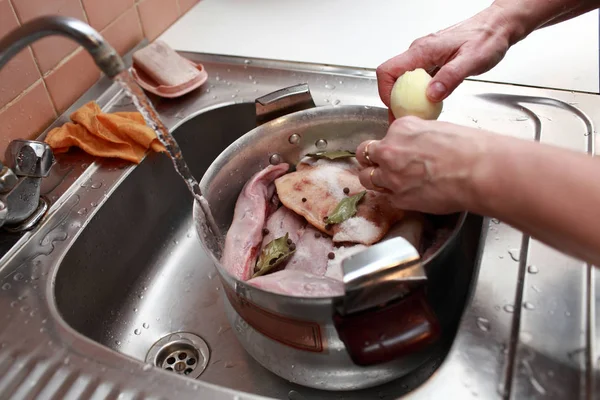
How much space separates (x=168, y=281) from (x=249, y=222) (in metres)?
0.29

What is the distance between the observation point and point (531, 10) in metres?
0.81

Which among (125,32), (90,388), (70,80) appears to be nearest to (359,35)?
(125,32)

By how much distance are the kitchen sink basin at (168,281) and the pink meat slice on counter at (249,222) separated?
166mm

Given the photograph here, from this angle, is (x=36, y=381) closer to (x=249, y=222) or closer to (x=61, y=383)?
(x=61, y=383)

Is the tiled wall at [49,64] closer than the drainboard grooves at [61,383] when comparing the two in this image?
No

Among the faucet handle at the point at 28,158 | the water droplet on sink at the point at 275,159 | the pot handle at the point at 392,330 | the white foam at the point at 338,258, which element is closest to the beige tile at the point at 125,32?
the faucet handle at the point at 28,158

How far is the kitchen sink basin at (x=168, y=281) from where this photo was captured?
803 millimetres

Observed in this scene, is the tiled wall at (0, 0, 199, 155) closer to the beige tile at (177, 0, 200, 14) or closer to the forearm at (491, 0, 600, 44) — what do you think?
the beige tile at (177, 0, 200, 14)

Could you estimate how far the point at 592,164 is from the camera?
50cm

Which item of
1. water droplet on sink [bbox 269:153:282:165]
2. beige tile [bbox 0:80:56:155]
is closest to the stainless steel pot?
water droplet on sink [bbox 269:153:282:165]

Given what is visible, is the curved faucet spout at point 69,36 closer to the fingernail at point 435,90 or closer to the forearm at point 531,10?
the fingernail at point 435,90

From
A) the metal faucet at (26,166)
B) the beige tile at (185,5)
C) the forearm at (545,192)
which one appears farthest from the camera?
the beige tile at (185,5)

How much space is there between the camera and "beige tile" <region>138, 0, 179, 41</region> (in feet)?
3.89

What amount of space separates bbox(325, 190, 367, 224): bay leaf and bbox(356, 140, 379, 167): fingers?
5 cm
